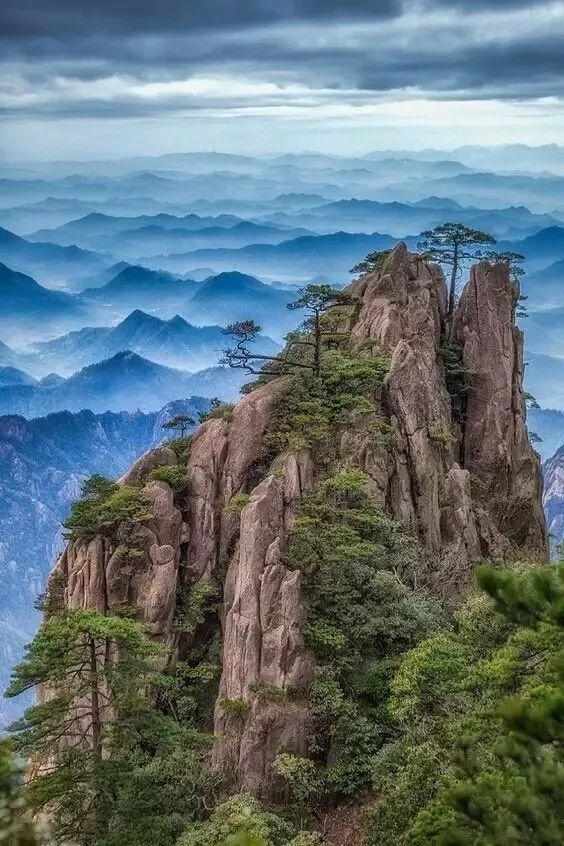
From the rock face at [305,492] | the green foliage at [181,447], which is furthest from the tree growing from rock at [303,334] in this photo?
the green foliage at [181,447]

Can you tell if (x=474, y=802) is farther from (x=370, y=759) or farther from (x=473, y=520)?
(x=473, y=520)

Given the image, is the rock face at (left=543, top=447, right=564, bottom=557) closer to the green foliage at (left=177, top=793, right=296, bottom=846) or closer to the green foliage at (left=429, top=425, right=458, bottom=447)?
the green foliage at (left=429, top=425, right=458, bottom=447)

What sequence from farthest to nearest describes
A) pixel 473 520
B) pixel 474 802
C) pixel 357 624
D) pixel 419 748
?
pixel 473 520 → pixel 357 624 → pixel 419 748 → pixel 474 802

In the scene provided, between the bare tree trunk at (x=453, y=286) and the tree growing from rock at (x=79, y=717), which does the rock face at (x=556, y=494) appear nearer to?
the bare tree trunk at (x=453, y=286)

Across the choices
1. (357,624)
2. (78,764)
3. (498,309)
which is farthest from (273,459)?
(498,309)

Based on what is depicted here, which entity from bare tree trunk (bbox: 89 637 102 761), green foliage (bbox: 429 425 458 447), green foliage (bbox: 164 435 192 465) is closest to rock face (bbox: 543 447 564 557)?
green foliage (bbox: 429 425 458 447)

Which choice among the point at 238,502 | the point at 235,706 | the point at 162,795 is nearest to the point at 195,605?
the point at 238,502
